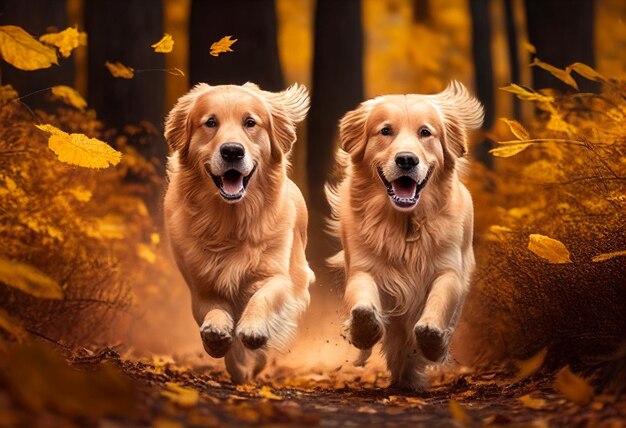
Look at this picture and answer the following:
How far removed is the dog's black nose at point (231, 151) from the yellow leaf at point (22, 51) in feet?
4.18

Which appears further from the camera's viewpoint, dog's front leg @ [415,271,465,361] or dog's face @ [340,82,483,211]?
dog's face @ [340,82,483,211]

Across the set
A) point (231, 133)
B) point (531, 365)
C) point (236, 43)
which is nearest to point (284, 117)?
point (231, 133)

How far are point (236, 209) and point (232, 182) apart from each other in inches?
13.4

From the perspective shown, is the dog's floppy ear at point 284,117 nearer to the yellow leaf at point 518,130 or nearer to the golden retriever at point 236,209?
the golden retriever at point 236,209

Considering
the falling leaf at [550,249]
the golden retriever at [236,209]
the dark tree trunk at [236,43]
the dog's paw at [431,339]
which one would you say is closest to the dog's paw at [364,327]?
the dog's paw at [431,339]

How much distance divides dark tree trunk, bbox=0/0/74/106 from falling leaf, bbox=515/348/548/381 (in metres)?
5.64

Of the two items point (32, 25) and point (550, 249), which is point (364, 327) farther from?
point (32, 25)

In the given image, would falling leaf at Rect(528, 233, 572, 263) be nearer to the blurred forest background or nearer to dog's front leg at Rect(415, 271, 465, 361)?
the blurred forest background

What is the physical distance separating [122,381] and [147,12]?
287 inches

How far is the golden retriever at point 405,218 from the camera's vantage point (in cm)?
548

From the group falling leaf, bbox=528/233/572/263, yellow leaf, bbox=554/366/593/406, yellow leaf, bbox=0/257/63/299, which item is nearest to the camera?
yellow leaf, bbox=0/257/63/299

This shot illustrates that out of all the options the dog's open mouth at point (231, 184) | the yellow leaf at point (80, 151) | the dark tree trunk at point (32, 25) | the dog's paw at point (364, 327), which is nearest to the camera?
the yellow leaf at point (80, 151)

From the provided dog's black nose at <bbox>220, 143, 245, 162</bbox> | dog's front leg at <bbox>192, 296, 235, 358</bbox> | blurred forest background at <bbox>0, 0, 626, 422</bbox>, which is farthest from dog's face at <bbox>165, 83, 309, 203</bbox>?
dog's front leg at <bbox>192, 296, 235, 358</bbox>

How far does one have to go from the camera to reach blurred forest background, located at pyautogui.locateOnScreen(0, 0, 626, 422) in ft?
17.4
